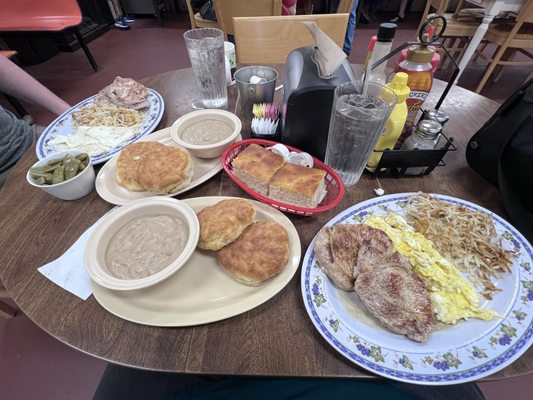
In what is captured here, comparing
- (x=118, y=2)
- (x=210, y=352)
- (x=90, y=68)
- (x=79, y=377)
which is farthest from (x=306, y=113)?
(x=118, y=2)

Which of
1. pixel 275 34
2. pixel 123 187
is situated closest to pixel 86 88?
pixel 275 34

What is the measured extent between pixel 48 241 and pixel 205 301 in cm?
53

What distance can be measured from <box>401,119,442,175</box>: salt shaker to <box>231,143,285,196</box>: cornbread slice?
44 cm

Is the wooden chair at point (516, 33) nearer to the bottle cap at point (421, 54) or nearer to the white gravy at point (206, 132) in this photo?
the bottle cap at point (421, 54)

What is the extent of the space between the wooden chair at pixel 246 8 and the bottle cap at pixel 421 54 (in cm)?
172

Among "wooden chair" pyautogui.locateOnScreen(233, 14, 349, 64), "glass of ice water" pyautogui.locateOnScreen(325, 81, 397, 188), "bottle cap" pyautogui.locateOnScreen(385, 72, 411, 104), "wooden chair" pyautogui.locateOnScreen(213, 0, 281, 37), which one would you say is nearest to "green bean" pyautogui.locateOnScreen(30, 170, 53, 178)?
"glass of ice water" pyautogui.locateOnScreen(325, 81, 397, 188)

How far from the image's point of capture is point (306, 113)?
908 millimetres

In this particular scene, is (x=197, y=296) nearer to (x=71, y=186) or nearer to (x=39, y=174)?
(x=71, y=186)

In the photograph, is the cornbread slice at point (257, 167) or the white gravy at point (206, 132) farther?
the white gravy at point (206, 132)

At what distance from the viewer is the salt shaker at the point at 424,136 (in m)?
0.84

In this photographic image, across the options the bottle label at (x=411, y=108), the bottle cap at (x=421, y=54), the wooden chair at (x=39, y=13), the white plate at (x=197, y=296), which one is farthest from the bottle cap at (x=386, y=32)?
the wooden chair at (x=39, y=13)

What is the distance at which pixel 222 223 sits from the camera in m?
0.73

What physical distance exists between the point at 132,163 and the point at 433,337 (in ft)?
3.30

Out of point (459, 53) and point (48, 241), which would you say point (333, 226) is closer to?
point (48, 241)
